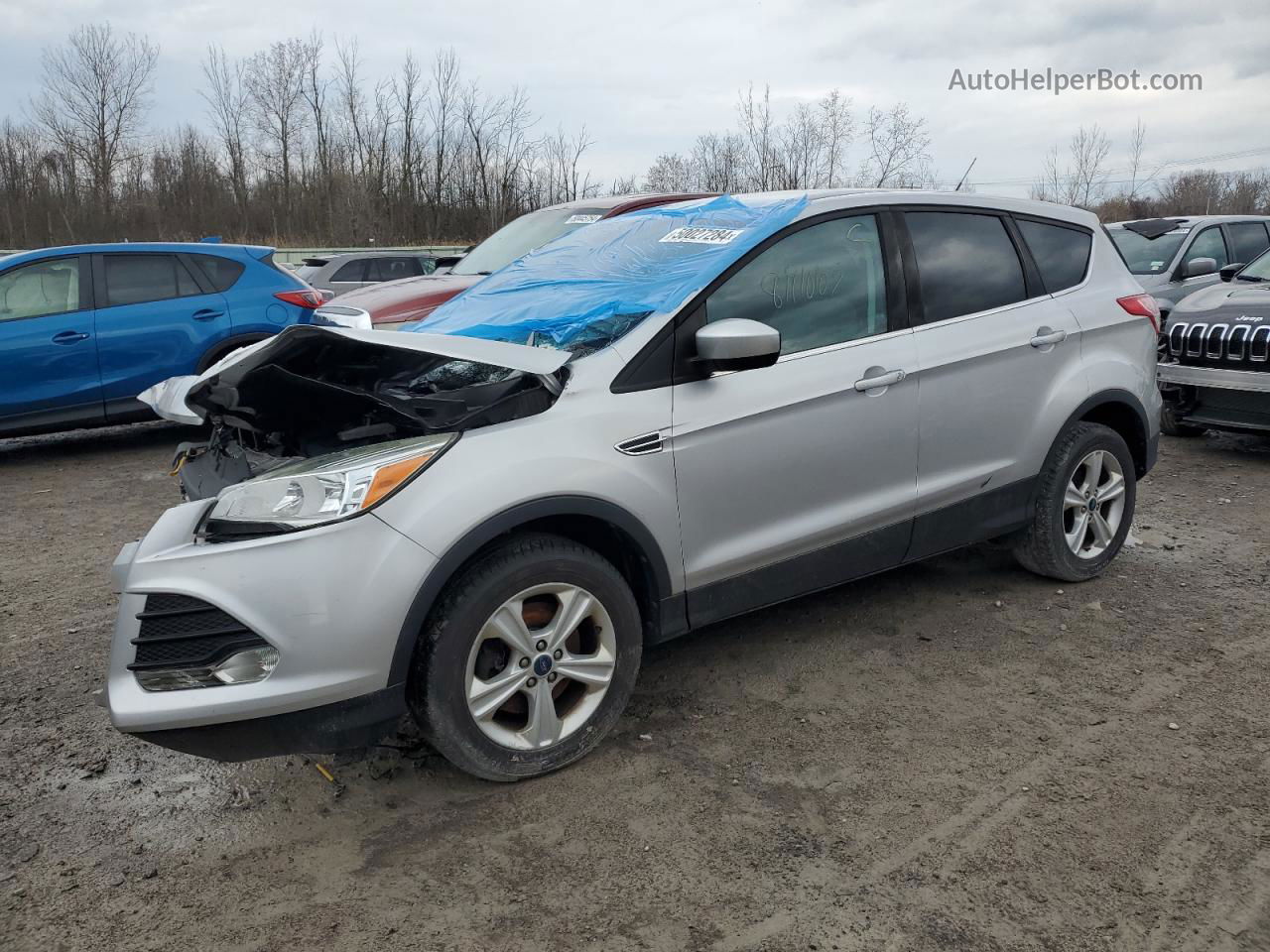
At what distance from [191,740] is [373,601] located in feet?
1.98

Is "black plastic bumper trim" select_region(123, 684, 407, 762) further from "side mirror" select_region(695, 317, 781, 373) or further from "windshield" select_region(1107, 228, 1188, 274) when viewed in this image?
Result: "windshield" select_region(1107, 228, 1188, 274)

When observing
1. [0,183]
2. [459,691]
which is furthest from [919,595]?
[0,183]

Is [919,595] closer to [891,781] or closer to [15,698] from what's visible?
[891,781]

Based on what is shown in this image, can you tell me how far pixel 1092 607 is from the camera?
15.0ft

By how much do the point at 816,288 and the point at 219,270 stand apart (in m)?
6.65

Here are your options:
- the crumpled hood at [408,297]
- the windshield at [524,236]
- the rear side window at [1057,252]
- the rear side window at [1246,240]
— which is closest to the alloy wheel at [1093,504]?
the rear side window at [1057,252]

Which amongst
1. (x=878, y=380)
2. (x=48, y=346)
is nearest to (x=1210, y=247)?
(x=878, y=380)

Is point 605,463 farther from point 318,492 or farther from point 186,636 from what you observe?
point 186,636

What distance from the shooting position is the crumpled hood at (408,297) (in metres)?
7.69

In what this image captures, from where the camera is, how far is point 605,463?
10.5ft

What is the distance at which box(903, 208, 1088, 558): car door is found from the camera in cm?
407

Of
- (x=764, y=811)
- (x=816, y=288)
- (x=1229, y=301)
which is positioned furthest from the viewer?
(x=1229, y=301)

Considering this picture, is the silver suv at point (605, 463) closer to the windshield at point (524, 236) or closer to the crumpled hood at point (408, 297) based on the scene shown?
the crumpled hood at point (408, 297)

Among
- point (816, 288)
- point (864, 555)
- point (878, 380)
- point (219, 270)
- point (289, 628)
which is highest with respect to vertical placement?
point (219, 270)
